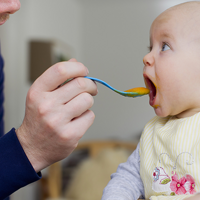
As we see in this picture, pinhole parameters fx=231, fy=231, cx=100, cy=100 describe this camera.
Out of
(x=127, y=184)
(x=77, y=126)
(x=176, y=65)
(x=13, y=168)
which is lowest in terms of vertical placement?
(x=127, y=184)

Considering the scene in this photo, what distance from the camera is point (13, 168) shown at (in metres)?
0.64

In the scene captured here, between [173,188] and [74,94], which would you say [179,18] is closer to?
[74,94]

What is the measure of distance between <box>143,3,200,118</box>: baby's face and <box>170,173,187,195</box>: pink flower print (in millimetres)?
182

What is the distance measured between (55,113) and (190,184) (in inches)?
15.3

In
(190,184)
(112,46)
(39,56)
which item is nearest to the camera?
(190,184)

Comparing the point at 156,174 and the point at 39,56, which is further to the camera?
the point at 39,56

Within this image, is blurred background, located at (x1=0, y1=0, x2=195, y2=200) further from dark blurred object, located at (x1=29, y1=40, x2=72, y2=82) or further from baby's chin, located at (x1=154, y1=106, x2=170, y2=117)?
baby's chin, located at (x1=154, y1=106, x2=170, y2=117)

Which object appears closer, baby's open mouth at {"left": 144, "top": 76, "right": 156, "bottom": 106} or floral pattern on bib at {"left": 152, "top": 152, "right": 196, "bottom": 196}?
floral pattern on bib at {"left": 152, "top": 152, "right": 196, "bottom": 196}

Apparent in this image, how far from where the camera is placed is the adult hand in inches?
24.1

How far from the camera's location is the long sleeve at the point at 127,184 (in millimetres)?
668

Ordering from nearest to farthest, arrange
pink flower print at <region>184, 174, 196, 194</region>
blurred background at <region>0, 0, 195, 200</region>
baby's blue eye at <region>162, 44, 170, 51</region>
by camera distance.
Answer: pink flower print at <region>184, 174, 196, 194</region>
baby's blue eye at <region>162, 44, 170, 51</region>
blurred background at <region>0, 0, 195, 200</region>

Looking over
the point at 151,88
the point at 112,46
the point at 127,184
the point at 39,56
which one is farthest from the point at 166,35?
the point at 112,46

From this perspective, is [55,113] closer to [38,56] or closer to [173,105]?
[173,105]

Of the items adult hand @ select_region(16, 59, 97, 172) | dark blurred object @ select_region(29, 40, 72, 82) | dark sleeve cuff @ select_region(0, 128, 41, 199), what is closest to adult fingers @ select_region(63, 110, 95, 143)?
adult hand @ select_region(16, 59, 97, 172)
